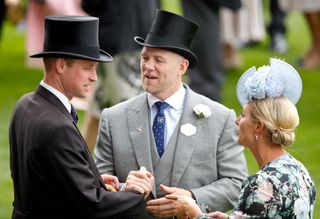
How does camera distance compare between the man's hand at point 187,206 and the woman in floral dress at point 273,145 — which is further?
the man's hand at point 187,206

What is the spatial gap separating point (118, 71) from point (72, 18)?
137 inches

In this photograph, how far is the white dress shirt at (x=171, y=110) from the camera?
21.7 ft

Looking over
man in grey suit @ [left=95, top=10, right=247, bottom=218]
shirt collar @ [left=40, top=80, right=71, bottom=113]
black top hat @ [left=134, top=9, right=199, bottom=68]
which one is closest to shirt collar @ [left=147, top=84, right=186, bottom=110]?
man in grey suit @ [left=95, top=10, right=247, bottom=218]

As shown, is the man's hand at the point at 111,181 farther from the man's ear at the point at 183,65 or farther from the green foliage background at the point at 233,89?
the green foliage background at the point at 233,89

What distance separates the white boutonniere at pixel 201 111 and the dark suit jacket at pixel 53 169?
93 centimetres

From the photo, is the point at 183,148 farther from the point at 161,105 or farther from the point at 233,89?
the point at 233,89

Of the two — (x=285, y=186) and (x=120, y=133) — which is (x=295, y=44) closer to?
(x=120, y=133)

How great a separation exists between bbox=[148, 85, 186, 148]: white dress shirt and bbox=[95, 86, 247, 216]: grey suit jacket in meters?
0.04

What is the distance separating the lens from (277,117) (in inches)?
219

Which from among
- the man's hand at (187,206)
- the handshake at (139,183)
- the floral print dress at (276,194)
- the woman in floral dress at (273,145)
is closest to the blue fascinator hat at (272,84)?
the woman in floral dress at (273,145)

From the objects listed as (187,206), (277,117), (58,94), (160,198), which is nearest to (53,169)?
(58,94)

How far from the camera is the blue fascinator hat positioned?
562cm

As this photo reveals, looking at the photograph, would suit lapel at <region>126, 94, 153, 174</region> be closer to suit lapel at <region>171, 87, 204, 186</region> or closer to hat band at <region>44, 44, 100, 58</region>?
suit lapel at <region>171, 87, 204, 186</region>

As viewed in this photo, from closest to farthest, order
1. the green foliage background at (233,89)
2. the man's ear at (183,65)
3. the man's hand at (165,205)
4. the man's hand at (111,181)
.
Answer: the man's hand at (165,205)
the man's hand at (111,181)
the man's ear at (183,65)
the green foliage background at (233,89)
